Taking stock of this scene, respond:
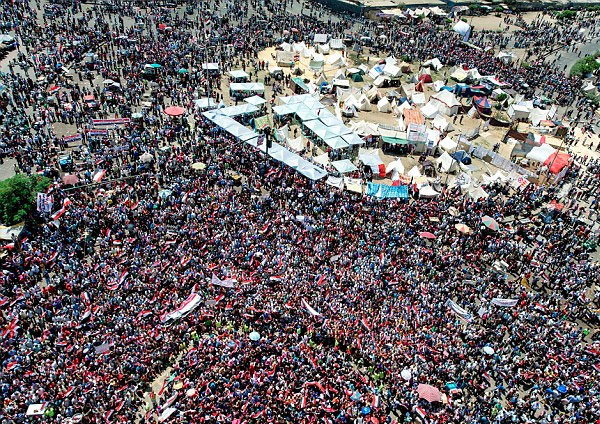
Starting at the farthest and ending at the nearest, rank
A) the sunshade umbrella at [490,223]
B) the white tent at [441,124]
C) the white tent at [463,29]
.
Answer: the white tent at [463,29] → the white tent at [441,124] → the sunshade umbrella at [490,223]

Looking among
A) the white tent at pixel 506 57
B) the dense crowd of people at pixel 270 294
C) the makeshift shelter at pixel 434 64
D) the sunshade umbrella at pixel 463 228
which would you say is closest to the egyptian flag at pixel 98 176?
the dense crowd of people at pixel 270 294

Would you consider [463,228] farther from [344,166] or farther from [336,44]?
[336,44]

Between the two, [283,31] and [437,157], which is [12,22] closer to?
[283,31]

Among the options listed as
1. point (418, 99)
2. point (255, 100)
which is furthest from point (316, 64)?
point (255, 100)

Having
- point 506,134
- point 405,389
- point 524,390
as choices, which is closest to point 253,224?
point 405,389

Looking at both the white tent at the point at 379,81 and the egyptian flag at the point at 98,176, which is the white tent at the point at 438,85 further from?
the egyptian flag at the point at 98,176

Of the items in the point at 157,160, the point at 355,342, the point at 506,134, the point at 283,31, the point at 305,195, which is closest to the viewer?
the point at 355,342
